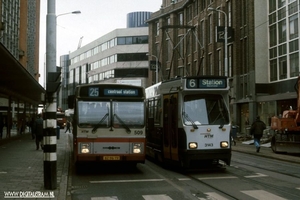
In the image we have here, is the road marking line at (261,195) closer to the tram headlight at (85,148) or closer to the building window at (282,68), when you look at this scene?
the tram headlight at (85,148)

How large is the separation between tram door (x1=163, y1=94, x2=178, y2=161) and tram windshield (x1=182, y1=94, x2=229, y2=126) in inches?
18.2

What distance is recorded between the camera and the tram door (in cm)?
1485

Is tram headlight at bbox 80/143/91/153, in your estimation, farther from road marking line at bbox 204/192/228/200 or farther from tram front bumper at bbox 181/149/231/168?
road marking line at bbox 204/192/228/200

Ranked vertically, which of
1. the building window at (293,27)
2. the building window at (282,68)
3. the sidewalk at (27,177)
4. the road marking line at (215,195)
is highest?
the building window at (293,27)

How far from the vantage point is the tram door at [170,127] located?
14852 mm

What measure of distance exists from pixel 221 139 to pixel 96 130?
153 inches

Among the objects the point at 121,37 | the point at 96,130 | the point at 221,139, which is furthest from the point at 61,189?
the point at 121,37

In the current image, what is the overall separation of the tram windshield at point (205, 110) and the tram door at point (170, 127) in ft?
1.52

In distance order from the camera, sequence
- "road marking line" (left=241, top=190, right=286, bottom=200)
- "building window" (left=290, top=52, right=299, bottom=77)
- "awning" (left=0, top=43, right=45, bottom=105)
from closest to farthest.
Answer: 1. "road marking line" (left=241, top=190, right=286, bottom=200)
2. "awning" (left=0, top=43, right=45, bottom=105)
3. "building window" (left=290, top=52, right=299, bottom=77)

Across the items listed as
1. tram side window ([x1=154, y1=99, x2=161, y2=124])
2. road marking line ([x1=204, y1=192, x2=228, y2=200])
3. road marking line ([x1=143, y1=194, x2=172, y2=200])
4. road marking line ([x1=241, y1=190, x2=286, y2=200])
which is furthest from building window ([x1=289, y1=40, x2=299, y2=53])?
road marking line ([x1=143, y1=194, x2=172, y2=200])

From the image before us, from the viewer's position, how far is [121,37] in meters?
84.7

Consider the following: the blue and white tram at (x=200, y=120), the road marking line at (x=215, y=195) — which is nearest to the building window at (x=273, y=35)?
the blue and white tram at (x=200, y=120)

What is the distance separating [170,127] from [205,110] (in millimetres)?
1419

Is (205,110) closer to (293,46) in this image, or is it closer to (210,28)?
(293,46)
